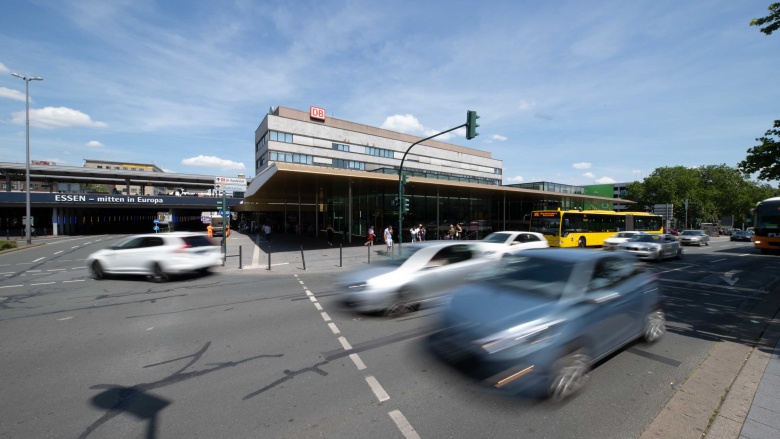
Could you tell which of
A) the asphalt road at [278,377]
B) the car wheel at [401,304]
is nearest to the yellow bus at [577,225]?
the asphalt road at [278,377]

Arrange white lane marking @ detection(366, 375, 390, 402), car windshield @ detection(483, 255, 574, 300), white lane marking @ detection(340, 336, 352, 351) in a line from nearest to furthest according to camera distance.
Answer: white lane marking @ detection(366, 375, 390, 402)
car windshield @ detection(483, 255, 574, 300)
white lane marking @ detection(340, 336, 352, 351)

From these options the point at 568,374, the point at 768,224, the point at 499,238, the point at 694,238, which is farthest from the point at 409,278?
the point at 694,238

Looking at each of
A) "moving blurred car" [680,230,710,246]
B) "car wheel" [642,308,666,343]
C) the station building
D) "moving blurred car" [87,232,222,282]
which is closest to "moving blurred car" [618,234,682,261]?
the station building

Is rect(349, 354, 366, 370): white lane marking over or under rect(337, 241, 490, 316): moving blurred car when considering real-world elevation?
under

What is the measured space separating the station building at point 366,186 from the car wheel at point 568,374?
14.4 meters

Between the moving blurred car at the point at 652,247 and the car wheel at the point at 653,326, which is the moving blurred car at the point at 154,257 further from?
the moving blurred car at the point at 652,247

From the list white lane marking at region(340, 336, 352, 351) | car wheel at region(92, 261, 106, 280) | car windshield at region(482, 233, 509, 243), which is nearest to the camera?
white lane marking at region(340, 336, 352, 351)

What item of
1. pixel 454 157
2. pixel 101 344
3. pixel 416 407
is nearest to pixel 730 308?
pixel 416 407

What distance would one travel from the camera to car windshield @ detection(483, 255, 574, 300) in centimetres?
427

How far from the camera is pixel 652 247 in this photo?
1566cm

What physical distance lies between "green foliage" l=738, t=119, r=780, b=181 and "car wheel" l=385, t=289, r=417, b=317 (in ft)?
46.9

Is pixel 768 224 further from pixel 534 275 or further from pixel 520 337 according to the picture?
pixel 520 337

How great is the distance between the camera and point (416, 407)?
3.61m

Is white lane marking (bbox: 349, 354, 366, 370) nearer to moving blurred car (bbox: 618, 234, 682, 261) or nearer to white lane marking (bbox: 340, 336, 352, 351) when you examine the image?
white lane marking (bbox: 340, 336, 352, 351)
